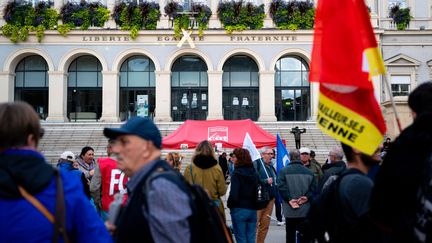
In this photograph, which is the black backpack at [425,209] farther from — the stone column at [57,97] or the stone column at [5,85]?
the stone column at [5,85]

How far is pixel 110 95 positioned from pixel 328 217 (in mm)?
34112


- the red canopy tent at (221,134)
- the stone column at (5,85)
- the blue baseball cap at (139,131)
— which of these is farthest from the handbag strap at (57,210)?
the stone column at (5,85)

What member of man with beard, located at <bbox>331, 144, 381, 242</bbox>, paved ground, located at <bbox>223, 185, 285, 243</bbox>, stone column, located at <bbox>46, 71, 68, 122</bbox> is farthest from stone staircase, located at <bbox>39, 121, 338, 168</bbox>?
man with beard, located at <bbox>331, 144, 381, 242</bbox>

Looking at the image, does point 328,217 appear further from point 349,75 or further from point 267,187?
point 267,187

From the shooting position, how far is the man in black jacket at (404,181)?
124 inches

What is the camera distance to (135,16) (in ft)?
120

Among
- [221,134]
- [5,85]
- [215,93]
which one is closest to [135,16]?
[215,93]

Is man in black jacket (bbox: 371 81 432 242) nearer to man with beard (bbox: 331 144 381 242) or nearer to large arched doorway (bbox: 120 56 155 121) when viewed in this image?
man with beard (bbox: 331 144 381 242)

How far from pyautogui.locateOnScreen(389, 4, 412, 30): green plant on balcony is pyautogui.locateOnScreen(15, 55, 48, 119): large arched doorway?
2713 centimetres

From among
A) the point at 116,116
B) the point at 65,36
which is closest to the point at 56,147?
the point at 116,116

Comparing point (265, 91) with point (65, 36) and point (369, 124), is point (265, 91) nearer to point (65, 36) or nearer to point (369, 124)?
point (65, 36)

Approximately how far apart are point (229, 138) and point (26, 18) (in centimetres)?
2464

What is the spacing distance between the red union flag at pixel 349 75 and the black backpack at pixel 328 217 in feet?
1.26

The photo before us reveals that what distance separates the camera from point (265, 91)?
37375 mm
